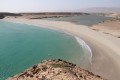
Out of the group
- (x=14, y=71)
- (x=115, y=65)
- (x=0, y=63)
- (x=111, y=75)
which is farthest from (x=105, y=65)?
(x=0, y=63)

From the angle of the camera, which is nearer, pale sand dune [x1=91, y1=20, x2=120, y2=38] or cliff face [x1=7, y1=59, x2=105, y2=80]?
cliff face [x1=7, y1=59, x2=105, y2=80]

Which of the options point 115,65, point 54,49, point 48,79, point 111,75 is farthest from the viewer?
point 54,49

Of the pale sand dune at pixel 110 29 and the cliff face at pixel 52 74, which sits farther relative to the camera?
the pale sand dune at pixel 110 29

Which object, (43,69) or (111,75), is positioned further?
(111,75)

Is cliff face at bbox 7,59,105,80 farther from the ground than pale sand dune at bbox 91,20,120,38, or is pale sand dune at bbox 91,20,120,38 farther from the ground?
cliff face at bbox 7,59,105,80

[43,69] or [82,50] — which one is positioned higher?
[43,69]

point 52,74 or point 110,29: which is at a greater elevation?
point 52,74

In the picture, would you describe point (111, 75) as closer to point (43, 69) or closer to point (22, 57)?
point (43, 69)

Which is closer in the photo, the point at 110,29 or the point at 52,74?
the point at 52,74

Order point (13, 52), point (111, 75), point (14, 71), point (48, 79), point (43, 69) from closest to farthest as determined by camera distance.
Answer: point (48, 79) < point (43, 69) < point (111, 75) < point (14, 71) < point (13, 52)

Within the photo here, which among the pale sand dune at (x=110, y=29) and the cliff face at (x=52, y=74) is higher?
the cliff face at (x=52, y=74)
